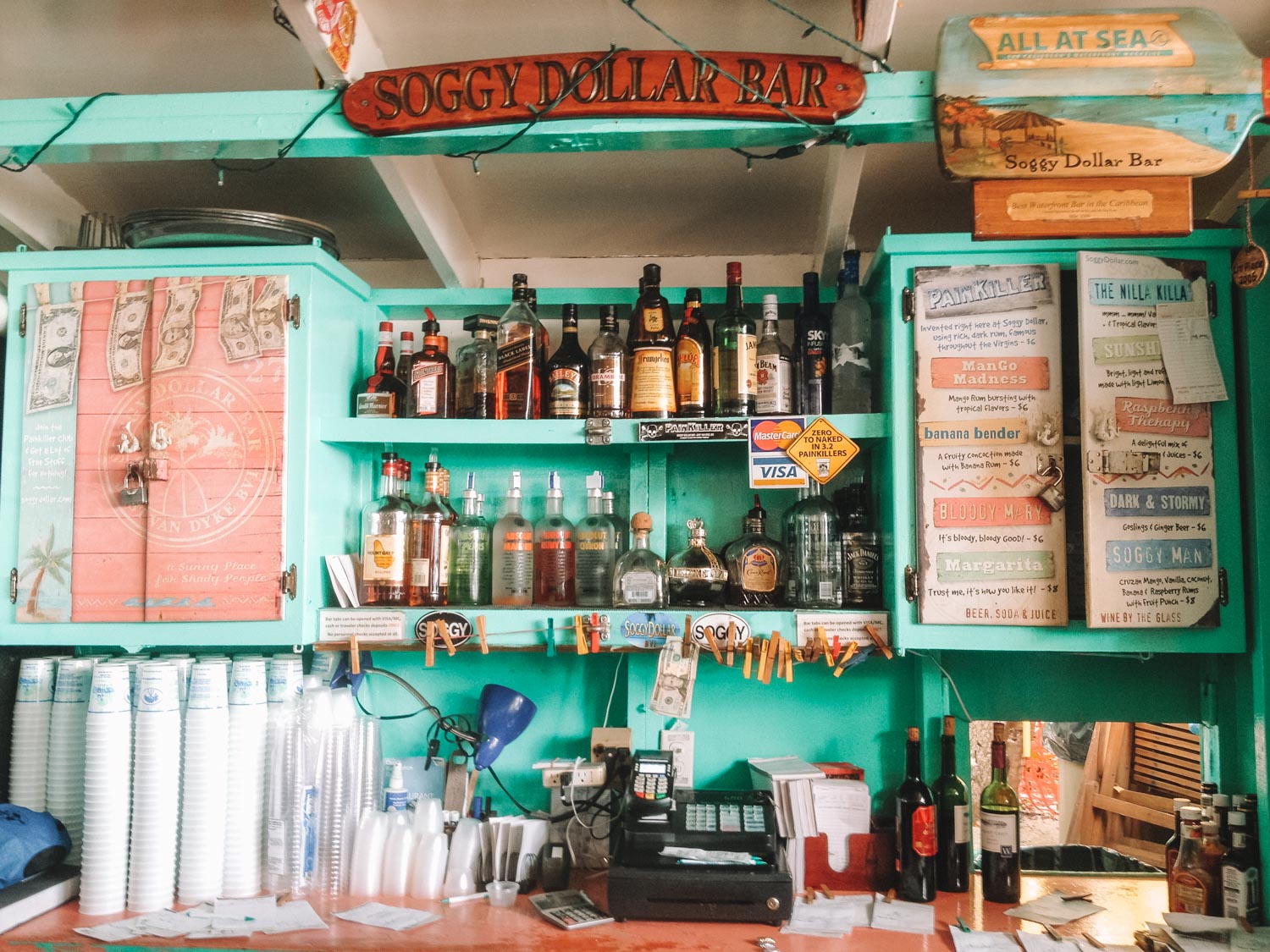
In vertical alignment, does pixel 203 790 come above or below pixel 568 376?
below

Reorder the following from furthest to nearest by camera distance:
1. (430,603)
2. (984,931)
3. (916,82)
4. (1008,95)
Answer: (430,603)
(984,931)
(916,82)
(1008,95)

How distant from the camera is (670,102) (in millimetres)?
1730

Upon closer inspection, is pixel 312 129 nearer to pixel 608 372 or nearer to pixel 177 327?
pixel 177 327

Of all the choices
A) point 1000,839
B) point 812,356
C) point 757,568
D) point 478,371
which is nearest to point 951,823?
point 1000,839

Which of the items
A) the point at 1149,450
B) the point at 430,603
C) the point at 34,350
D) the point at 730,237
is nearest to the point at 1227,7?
the point at 1149,450

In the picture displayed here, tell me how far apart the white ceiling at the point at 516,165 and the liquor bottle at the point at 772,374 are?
418 millimetres

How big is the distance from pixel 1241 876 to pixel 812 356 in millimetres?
1497

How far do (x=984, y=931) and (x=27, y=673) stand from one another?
2315mm

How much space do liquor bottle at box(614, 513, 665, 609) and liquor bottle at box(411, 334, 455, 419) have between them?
61 cm

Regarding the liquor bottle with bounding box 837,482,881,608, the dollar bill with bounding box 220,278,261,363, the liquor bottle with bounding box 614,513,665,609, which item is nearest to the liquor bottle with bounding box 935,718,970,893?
the liquor bottle with bounding box 837,482,881,608

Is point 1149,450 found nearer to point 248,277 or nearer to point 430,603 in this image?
point 430,603

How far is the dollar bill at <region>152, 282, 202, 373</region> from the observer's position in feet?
7.28

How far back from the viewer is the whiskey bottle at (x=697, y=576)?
238cm

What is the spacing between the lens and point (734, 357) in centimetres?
236
